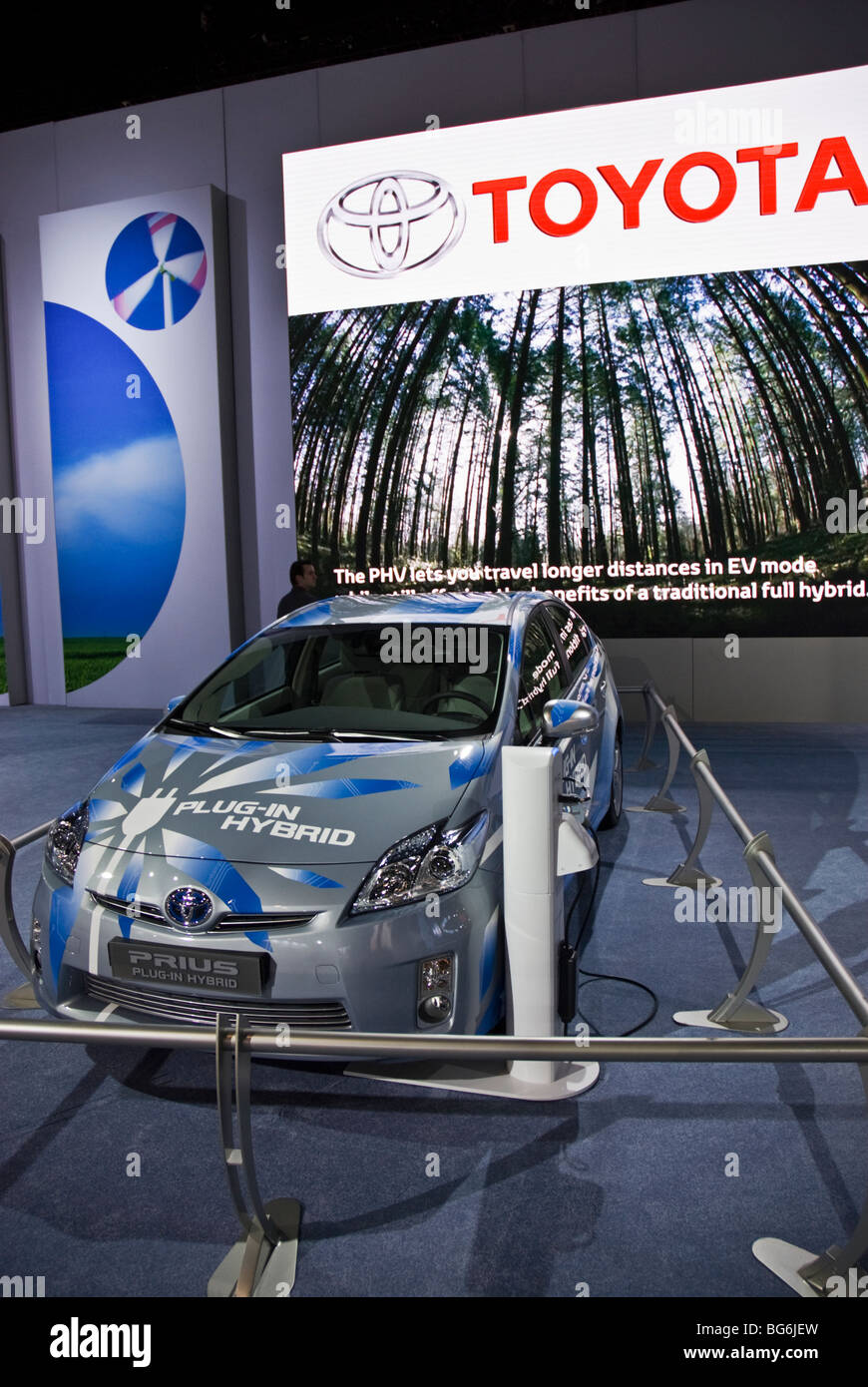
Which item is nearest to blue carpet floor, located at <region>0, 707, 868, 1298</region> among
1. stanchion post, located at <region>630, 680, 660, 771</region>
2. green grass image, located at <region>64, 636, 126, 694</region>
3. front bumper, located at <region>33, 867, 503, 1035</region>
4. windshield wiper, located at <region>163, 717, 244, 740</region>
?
front bumper, located at <region>33, 867, 503, 1035</region>

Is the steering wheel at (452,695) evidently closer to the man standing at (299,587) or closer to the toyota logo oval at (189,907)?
the toyota logo oval at (189,907)

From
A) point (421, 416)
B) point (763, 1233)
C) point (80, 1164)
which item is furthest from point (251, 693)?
point (421, 416)

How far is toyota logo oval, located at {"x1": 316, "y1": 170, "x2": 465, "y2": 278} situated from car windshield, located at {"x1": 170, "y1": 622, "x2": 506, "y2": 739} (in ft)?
19.6

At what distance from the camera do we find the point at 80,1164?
2500 millimetres

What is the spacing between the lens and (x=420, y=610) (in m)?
3.99

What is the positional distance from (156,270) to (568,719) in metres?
8.33

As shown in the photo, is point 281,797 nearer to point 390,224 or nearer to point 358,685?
point 358,685

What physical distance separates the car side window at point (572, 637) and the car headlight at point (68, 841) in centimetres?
212

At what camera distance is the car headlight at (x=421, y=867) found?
2.57m

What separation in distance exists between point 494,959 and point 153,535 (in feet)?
26.7

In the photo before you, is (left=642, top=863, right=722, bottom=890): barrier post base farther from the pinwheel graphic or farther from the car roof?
the pinwheel graphic

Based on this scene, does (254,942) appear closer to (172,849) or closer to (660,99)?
(172,849)

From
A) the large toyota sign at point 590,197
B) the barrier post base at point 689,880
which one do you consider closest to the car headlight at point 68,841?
the barrier post base at point 689,880

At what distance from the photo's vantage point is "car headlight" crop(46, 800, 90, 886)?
286 centimetres
